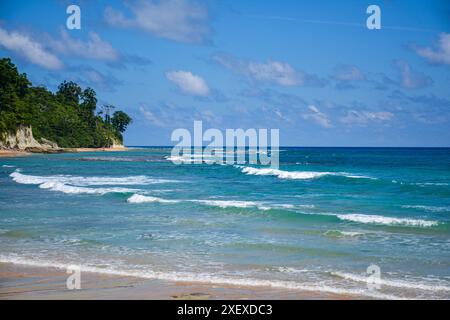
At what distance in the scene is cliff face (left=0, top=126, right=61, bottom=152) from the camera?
296ft

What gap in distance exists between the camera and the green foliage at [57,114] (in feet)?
297

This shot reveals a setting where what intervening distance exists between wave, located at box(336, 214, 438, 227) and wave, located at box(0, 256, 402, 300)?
837 centimetres

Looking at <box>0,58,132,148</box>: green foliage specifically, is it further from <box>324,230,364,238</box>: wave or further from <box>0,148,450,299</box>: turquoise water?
<box>324,230,364,238</box>: wave

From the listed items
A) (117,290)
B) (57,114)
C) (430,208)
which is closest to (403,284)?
(117,290)

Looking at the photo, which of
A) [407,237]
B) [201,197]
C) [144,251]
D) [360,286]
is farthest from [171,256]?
[201,197]

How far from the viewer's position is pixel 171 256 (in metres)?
11.8

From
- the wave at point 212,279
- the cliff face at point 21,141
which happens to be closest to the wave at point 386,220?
the wave at point 212,279

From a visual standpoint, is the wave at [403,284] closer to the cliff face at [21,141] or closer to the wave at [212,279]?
the wave at [212,279]

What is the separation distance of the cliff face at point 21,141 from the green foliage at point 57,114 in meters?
1.66

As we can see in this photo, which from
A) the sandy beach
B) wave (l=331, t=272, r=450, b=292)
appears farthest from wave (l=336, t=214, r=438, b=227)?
the sandy beach

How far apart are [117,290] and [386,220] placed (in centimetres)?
1107

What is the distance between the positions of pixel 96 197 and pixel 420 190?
58.0ft

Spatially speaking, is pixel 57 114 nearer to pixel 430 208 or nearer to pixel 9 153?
pixel 9 153

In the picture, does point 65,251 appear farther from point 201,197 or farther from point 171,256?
point 201,197
